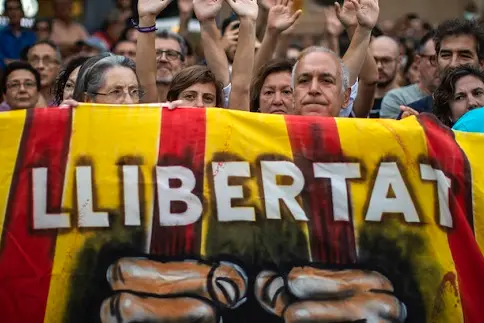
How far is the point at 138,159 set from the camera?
4.66 metres

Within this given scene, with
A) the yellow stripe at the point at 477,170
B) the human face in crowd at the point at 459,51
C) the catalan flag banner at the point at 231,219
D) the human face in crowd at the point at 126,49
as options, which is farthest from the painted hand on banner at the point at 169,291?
the human face in crowd at the point at 126,49

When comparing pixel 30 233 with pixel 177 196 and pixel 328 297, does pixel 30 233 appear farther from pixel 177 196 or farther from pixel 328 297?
pixel 328 297

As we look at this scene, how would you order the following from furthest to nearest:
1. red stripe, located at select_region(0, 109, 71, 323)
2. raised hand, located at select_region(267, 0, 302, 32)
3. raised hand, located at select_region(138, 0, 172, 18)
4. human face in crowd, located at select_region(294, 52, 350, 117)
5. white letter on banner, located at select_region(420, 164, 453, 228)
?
raised hand, located at select_region(267, 0, 302, 32) → raised hand, located at select_region(138, 0, 172, 18) → human face in crowd, located at select_region(294, 52, 350, 117) → white letter on banner, located at select_region(420, 164, 453, 228) → red stripe, located at select_region(0, 109, 71, 323)

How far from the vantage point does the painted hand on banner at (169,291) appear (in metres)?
4.54

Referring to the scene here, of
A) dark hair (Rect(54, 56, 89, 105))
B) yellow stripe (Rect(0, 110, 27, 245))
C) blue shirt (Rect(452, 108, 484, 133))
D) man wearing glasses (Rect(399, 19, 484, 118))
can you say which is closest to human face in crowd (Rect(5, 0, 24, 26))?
dark hair (Rect(54, 56, 89, 105))

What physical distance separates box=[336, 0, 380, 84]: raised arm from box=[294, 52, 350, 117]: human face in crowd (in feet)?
1.35

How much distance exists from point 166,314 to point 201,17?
2231 mm

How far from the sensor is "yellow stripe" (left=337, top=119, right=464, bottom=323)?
466cm

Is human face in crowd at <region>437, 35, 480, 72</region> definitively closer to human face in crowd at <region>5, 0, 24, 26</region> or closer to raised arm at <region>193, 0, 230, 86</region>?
raised arm at <region>193, 0, 230, 86</region>

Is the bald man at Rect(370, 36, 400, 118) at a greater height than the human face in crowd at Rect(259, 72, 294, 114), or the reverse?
the bald man at Rect(370, 36, 400, 118)

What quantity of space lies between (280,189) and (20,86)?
14.0 ft

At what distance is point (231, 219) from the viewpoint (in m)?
4.63

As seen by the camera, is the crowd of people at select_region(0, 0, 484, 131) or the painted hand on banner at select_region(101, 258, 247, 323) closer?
the painted hand on banner at select_region(101, 258, 247, 323)

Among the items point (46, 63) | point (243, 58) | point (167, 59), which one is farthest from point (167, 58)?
point (46, 63)
